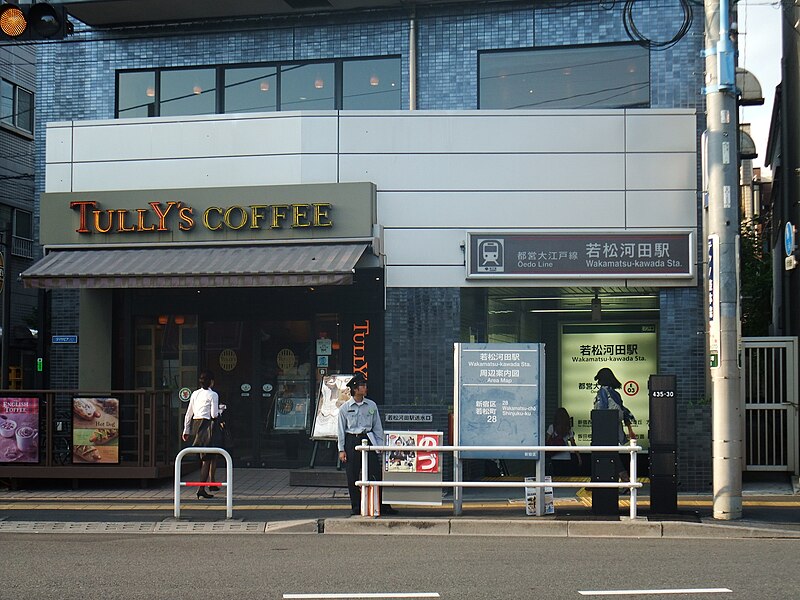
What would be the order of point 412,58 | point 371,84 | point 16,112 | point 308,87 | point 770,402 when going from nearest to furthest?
point 770,402 → point 412,58 → point 371,84 → point 308,87 → point 16,112

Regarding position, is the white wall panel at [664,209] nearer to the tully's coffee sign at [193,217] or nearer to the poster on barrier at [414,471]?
the tully's coffee sign at [193,217]

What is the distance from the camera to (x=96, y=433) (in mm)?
16188

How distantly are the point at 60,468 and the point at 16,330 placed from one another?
15826 mm

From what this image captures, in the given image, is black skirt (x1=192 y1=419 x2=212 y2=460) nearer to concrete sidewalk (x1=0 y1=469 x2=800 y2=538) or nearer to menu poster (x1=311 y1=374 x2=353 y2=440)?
concrete sidewalk (x1=0 y1=469 x2=800 y2=538)

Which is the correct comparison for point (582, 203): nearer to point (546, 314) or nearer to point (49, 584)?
point (546, 314)

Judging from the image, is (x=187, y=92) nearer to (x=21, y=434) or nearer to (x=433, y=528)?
(x=21, y=434)

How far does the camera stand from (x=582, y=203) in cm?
1708

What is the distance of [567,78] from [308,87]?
14.5 ft

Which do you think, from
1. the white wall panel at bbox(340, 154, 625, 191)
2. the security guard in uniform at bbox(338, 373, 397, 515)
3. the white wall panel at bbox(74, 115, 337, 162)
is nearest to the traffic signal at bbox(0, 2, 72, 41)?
the security guard in uniform at bbox(338, 373, 397, 515)

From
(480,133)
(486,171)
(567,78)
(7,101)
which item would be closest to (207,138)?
(480,133)

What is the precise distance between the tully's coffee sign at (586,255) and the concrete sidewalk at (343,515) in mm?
3413

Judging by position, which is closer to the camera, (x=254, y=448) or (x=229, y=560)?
(x=229, y=560)

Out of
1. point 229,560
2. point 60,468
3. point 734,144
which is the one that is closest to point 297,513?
point 229,560

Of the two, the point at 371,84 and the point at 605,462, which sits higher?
the point at 371,84
